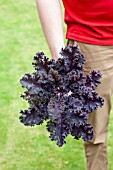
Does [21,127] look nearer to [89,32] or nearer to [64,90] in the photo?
[89,32]

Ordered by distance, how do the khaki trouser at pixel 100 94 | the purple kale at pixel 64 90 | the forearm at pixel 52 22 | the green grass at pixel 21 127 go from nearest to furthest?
the purple kale at pixel 64 90, the forearm at pixel 52 22, the khaki trouser at pixel 100 94, the green grass at pixel 21 127

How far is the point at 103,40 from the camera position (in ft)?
8.04

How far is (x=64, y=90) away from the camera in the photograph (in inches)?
80.7

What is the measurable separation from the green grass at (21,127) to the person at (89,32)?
0.97 meters

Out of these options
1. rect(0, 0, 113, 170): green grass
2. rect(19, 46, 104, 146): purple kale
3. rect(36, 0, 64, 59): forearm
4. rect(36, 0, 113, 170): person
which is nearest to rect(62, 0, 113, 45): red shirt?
rect(36, 0, 113, 170): person

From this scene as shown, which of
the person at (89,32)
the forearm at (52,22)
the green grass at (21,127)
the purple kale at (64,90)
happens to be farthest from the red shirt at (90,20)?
the green grass at (21,127)

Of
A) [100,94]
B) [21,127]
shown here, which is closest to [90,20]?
[100,94]

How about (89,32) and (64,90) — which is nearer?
(64,90)

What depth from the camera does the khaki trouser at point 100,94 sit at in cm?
248

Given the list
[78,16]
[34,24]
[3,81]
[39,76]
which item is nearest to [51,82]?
[39,76]

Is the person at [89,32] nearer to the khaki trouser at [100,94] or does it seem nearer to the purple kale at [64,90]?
the khaki trouser at [100,94]

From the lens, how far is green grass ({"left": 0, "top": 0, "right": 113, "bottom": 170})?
353cm

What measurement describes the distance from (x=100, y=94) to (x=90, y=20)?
400 millimetres

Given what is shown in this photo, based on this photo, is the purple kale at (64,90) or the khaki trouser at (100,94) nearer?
A: the purple kale at (64,90)
